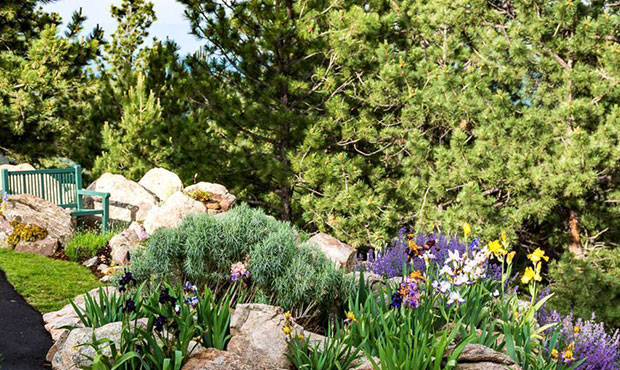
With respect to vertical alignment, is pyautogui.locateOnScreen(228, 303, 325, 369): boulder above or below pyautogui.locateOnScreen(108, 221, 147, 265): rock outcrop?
above

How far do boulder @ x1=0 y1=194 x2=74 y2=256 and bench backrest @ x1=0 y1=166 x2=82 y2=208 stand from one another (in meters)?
0.55

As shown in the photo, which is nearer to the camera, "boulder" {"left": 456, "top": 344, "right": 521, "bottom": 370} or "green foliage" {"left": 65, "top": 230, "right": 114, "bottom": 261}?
"boulder" {"left": 456, "top": 344, "right": 521, "bottom": 370}

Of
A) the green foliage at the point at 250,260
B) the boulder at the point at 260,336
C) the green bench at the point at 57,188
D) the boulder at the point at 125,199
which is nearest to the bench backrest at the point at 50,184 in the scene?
the green bench at the point at 57,188

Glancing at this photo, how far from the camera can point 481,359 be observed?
307 cm

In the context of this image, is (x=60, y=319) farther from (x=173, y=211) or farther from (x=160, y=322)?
(x=173, y=211)

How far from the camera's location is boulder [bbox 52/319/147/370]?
311cm

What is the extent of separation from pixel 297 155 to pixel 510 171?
11.6ft

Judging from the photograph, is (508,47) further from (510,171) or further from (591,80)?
(510,171)

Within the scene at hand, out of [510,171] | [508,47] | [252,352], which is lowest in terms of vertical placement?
[252,352]

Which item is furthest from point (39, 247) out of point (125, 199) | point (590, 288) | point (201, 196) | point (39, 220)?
point (590, 288)

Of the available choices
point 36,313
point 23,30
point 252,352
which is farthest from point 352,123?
point 23,30

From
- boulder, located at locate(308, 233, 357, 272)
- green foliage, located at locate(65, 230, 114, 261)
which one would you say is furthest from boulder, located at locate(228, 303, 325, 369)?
green foliage, located at locate(65, 230, 114, 261)

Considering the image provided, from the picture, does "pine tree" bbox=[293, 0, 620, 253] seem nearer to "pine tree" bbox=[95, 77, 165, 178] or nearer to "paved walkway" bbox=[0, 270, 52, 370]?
"pine tree" bbox=[95, 77, 165, 178]

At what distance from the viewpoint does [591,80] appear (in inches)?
305
